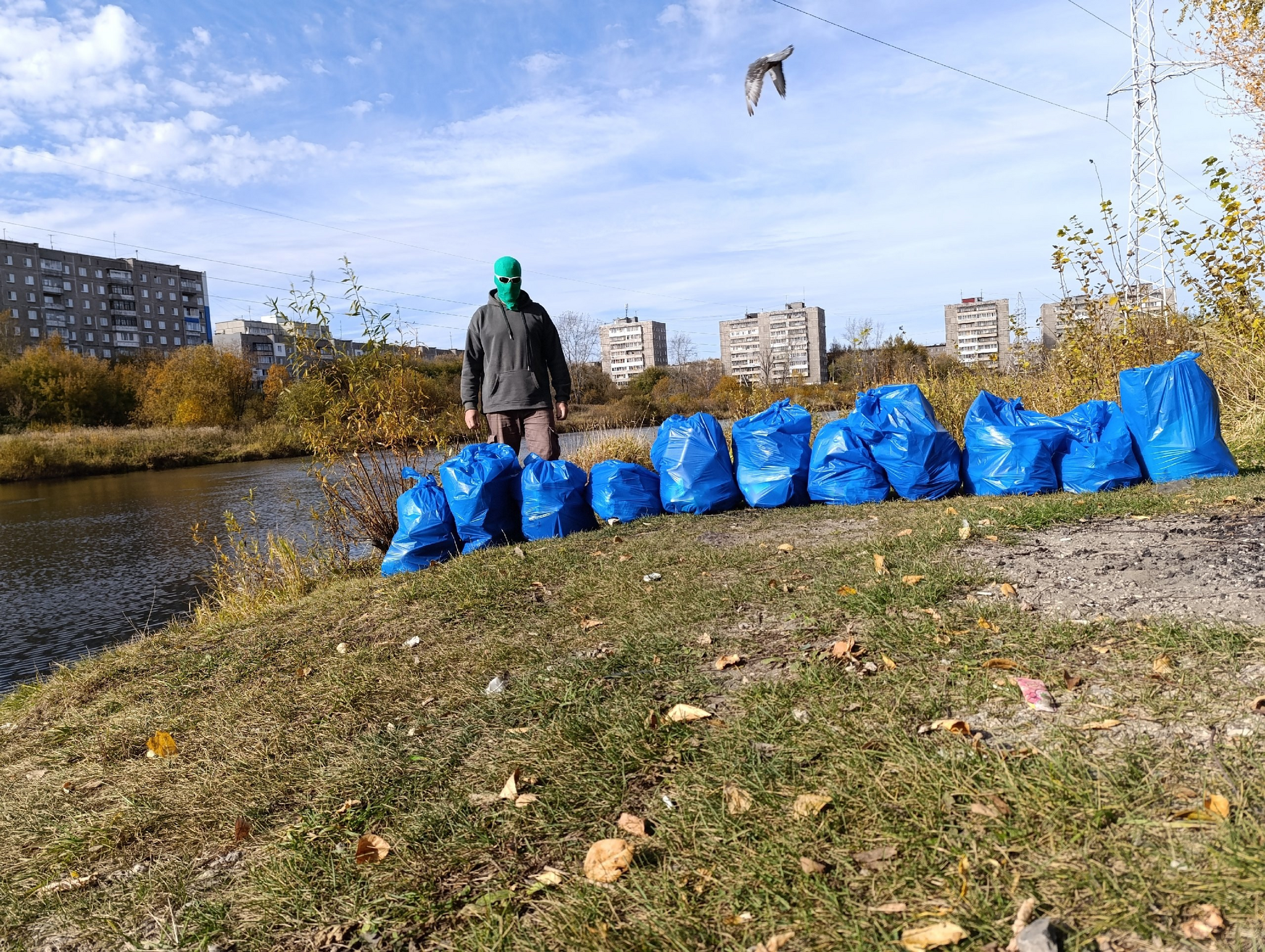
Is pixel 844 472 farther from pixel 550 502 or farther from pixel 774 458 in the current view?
pixel 550 502

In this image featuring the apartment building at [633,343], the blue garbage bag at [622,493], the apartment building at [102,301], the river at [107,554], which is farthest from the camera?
the apartment building at [633,343]

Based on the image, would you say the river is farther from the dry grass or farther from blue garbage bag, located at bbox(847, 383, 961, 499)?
blue garbage bag, located at bbox(847, 383, 961, 499)

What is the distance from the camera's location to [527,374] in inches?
228

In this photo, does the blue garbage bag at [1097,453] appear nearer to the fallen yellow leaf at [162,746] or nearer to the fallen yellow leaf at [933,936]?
the fallen yellow leaf at [933,936]

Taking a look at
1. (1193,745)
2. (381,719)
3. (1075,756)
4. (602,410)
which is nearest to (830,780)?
(1075,756)

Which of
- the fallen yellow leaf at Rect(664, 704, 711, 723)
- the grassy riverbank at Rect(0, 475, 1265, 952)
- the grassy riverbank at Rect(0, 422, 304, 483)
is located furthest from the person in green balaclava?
the grassy riverbank at Rect(0, 422, 304, 483)

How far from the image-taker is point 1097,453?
5195mm

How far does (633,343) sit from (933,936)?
3896 inches

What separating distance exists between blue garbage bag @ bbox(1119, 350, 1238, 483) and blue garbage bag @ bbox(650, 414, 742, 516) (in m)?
2.73

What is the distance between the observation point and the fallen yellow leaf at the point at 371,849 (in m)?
1.87

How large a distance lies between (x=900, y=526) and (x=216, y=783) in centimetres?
353

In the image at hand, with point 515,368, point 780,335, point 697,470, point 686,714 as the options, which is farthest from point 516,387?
point 780,335

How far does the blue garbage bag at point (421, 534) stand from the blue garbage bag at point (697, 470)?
1.56 m

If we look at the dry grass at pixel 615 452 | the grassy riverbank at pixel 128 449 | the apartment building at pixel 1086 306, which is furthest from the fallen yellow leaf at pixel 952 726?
the grassy riverbank at pixel 128 449
